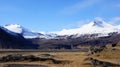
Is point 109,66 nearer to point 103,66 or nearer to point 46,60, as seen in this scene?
point 103,66

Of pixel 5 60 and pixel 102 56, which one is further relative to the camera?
pixel 102 56

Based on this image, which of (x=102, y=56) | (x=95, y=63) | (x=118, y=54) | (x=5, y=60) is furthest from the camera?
(x=102, y=56)

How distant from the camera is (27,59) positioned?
106938 millimetres

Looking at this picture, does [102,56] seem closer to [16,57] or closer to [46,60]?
[46,60]

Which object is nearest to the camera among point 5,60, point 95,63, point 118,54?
point 95,63

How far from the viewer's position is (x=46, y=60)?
105438 millimetres

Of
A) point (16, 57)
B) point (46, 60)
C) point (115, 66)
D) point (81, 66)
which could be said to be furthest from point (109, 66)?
point (16, 57)

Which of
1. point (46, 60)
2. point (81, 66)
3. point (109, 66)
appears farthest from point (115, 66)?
point (46, 60)

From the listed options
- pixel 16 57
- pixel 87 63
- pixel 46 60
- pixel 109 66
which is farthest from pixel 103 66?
pixel 16 57

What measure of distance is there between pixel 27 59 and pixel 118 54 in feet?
98.5

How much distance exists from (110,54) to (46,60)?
24.7 metres

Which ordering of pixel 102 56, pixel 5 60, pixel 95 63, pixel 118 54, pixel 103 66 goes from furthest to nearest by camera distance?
pixel 102 56, pixel 118 54, pixel 5 60, pixel 95 63, pixel 103 66

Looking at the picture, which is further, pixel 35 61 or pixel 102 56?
pixel 102 56

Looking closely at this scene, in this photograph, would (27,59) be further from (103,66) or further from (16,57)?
(103,66)
